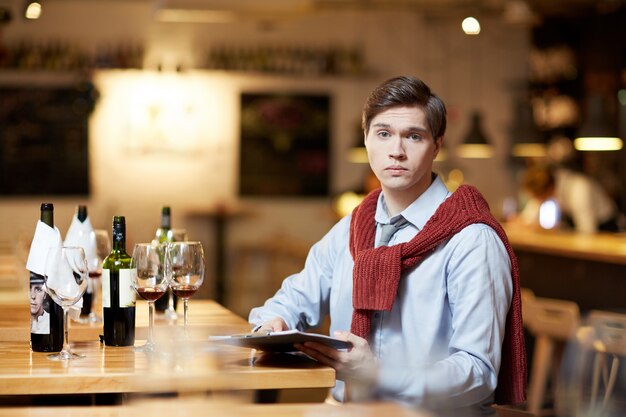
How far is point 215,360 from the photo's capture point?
1.57 metres

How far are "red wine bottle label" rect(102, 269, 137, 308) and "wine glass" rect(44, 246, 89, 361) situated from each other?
0.15 metres

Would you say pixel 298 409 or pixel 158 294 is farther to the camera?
pixel 158 294

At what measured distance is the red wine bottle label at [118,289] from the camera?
2451 millimetres

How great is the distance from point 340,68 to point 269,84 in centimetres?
80

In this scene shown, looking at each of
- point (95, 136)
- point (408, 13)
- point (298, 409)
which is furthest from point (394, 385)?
point (408, 13)

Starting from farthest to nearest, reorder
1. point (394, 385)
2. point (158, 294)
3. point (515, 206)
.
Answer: point (515, 206) < point (158, 294) < point (394, 385)

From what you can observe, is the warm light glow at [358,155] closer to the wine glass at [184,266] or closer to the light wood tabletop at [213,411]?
the wine glass at [184,266]

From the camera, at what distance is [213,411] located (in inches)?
50.3

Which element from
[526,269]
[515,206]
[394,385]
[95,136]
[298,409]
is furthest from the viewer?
[515,206]

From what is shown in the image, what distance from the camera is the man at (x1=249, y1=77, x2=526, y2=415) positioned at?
233cm

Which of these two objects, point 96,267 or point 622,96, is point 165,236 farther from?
point 622,96

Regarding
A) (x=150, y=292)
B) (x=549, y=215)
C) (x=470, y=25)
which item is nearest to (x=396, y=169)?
(x=150, y=292)

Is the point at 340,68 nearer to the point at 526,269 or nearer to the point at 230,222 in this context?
the point at 230,222

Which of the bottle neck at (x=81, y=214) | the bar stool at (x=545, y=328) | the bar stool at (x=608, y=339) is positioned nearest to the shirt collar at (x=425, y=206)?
the bottle neck at (x=81, y=214)
